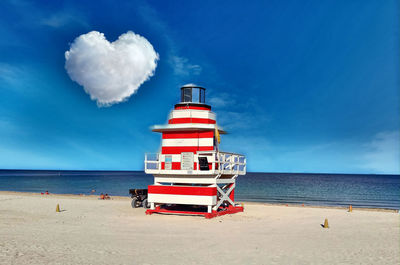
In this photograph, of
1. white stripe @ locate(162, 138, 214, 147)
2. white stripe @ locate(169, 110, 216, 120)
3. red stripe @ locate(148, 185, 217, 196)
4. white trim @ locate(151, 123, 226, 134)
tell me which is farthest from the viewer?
white stripe @ locate(169, 110, 216, 120)

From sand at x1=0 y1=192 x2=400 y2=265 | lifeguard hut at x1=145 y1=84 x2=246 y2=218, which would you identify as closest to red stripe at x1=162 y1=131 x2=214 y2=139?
lifeguard hut at x1=145 y1=84 x2=246 y2=218

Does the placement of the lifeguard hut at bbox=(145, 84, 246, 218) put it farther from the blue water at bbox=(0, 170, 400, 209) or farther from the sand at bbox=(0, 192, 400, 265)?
the blue water at bbox=(0, 170, 400, 209)

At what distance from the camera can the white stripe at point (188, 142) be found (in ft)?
64.4

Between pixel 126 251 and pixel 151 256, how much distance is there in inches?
41.1

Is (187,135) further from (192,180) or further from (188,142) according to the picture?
(192,180)

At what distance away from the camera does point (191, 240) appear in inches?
499

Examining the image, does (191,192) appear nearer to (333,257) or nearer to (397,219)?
(333,257)

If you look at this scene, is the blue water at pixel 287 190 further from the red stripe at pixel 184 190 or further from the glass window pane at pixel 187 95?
the glass window pane at pixel 187 95

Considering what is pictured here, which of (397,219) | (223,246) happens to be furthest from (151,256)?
(397,219)

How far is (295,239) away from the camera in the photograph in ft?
43.7

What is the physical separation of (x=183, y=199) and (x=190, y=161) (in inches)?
87.8

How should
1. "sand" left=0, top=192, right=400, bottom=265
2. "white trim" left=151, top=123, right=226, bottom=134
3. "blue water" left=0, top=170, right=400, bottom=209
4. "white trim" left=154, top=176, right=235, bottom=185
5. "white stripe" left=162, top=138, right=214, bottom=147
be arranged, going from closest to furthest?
"sand" left=0, top=192, right=400, bottom=265, "white trim" left=154, top=176, right=235, bottom=185, "white trim" left=151, top=123, right=226, bottom=134, "white stripe" left=162, top=138, right=214, bottom=147, "blue water" left=0, top=170, right=400, bottom=209

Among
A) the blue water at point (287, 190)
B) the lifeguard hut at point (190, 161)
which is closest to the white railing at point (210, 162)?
the lifeguard hut at point (190, 161)

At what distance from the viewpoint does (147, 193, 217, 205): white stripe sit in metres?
18.3
